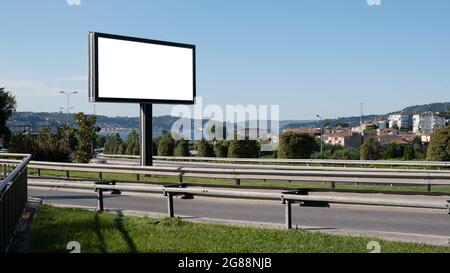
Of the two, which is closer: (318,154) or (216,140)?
(318,154)

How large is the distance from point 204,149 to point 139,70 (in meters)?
22.8

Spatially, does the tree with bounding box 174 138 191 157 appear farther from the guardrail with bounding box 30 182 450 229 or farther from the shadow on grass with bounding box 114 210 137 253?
the shadow on grass with bounding box 114 210 137 253

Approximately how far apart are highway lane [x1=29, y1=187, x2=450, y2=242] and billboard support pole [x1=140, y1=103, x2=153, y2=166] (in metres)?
13.2

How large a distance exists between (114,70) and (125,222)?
1719 centimetres

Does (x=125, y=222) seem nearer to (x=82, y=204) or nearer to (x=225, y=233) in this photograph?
(x=225, y=233)

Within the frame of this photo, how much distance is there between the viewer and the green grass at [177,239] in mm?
7496

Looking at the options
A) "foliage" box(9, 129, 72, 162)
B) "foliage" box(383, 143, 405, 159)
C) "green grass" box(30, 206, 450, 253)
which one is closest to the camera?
"green grass" box(30, 206, 450, 253)

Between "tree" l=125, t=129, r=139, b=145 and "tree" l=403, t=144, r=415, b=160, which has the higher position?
"tree" l=125, t=129, r=139, b=145

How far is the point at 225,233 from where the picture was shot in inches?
349

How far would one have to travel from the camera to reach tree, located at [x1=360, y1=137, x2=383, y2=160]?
41.6 m

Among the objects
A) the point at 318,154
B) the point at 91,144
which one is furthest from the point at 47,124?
the point at 318,154

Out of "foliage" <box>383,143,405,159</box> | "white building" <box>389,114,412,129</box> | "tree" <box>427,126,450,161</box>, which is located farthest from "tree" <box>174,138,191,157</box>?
"white building" <box>389,114,412,129</box>

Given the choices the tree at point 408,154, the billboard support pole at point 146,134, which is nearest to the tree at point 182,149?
the tree at point 408,154
